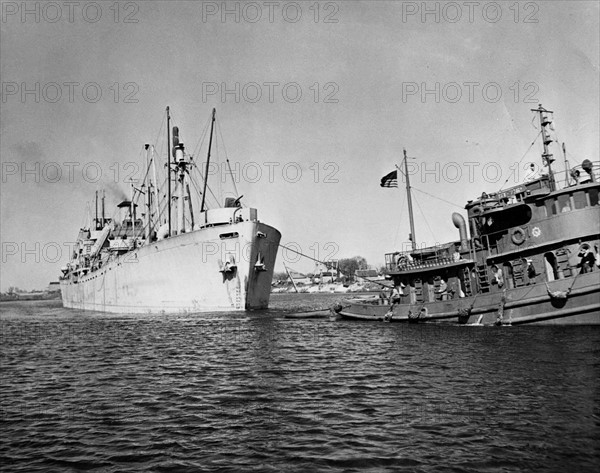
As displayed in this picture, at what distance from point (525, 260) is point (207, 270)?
3089cm

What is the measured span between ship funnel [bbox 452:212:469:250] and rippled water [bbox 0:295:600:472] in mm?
8016

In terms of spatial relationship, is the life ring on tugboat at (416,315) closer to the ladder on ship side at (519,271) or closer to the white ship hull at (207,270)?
the ladder on ship side at (519,271)

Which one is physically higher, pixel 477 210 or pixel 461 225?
pixel 477 210

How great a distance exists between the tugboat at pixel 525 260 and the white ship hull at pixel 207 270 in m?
19.7

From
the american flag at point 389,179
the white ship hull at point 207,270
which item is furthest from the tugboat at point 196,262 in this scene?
the american flag at point 389,179

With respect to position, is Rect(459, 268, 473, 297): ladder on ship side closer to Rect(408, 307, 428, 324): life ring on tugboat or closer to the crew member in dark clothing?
Rect(408, 307, 428, 324): life ring on tugboat

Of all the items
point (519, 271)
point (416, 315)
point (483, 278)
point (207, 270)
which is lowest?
point (416, 315)

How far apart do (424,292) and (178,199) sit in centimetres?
3416

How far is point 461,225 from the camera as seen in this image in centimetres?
2947

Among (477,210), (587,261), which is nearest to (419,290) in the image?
(477,210)

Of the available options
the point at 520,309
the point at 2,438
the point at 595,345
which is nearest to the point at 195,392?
the point at 2,438

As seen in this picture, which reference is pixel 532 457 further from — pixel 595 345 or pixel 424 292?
pixel 424 292

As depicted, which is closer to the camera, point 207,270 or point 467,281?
point 467,281

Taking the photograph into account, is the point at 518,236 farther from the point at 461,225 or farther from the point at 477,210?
the point at 461,225
